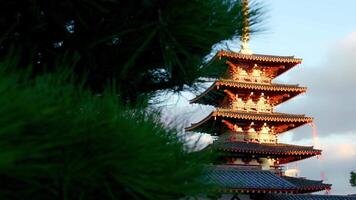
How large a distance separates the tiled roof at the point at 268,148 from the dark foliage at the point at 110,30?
1552cm

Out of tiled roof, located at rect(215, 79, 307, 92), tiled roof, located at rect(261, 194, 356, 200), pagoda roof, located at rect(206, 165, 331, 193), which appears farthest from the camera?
tiled roof, located at rect(215, 79, 307, 92)

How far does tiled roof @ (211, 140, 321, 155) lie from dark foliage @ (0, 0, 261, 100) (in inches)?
611

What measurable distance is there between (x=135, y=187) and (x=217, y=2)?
1.22 meters

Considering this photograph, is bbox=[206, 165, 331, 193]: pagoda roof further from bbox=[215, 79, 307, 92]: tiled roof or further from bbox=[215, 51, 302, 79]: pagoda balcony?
bbox=[215, 51, 302, 79]: pagoda balcony

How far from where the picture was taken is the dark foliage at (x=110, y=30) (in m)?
2.58

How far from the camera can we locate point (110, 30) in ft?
8.93

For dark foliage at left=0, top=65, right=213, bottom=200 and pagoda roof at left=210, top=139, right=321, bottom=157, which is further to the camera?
pagoda roof at left=210, top=139, right=321, bottom=157

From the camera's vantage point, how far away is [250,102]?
71.3ft

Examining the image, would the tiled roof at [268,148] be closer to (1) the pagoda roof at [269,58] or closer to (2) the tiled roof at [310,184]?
(2) the tiled roof at [310,184]

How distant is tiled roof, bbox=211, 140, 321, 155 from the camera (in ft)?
62.3

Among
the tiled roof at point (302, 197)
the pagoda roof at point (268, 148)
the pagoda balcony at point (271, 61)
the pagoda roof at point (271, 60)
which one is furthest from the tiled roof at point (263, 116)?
the tiled roof at point (302, 197)

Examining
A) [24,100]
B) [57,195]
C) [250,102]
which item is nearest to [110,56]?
[57,195]

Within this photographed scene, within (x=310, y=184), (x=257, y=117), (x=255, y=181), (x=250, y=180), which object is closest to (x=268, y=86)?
(x=257, y=117)

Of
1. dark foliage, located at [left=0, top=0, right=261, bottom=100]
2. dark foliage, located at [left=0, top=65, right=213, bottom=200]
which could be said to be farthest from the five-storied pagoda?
dark foliage, located at [left=0, top=65, right=213, bottom=200]
